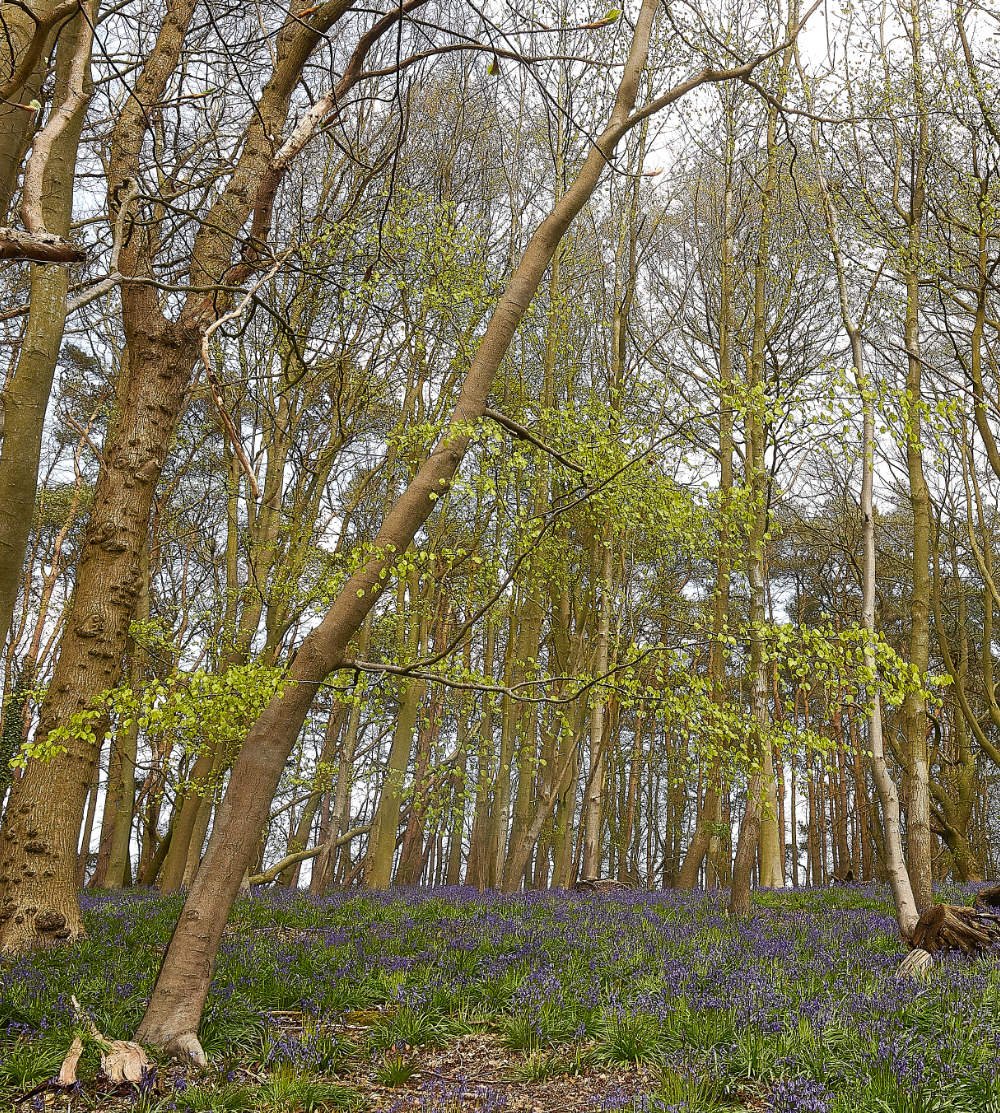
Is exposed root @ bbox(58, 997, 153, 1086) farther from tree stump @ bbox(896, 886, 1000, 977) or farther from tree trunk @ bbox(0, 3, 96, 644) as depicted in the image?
tree stump @ bbox(896, 886, 1000, 977)

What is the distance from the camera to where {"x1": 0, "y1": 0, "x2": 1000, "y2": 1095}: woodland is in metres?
4.88

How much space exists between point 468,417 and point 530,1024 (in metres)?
3.96

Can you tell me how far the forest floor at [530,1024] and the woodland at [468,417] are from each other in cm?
38

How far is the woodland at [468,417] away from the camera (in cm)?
488

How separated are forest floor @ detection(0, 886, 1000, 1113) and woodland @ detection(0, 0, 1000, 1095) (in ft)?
1.24

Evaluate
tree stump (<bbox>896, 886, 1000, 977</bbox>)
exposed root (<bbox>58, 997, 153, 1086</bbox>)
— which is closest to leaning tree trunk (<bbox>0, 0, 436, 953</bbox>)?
exposed root (<bbox>58, 997, 153, 1086</bbox>)

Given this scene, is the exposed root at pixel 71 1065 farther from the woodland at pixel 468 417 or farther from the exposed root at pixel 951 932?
the exposed root at pixel 951 932

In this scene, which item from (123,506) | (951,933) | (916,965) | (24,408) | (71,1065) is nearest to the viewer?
(71,1065)

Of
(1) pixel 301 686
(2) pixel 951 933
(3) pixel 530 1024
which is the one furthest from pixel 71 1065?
(2) pixel 951 933

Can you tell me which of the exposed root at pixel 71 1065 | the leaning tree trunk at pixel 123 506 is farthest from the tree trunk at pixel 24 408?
the exposed root at pixel 71 1065

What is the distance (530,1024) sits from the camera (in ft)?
14.5

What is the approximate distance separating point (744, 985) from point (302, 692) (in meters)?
Answer: 3.77

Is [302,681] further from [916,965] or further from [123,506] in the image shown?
[916,965]

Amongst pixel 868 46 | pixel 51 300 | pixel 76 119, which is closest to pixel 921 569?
pixel 868 46
